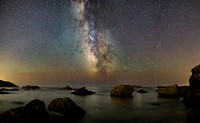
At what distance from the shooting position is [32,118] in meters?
21.3

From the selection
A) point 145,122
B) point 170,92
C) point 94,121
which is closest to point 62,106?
point 94,121

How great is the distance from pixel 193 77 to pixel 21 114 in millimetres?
35574

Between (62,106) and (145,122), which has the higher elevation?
(62,106)

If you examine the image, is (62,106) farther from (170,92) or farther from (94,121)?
(170,92)

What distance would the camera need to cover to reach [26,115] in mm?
21094

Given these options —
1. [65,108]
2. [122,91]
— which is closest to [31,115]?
[65,108]

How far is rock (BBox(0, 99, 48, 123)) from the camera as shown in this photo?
2058cm

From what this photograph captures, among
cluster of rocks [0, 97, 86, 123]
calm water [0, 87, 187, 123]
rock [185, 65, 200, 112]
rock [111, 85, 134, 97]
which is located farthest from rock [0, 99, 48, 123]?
rock [111, 85, 134, 97]

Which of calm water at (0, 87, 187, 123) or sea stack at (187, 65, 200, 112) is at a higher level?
sea stack at (187, 65, 200, 112)

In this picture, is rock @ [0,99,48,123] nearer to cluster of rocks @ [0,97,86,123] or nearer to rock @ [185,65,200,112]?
cluster of rocks @ [0,97,86,123]

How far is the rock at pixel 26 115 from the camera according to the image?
20.6 m

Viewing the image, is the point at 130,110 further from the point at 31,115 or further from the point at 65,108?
the point at 31,115

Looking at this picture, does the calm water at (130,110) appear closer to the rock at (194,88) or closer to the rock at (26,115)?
the rock at (194,88)

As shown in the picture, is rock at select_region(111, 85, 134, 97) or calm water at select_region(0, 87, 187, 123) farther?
rock at select_region(111, 85, 134, 97)
